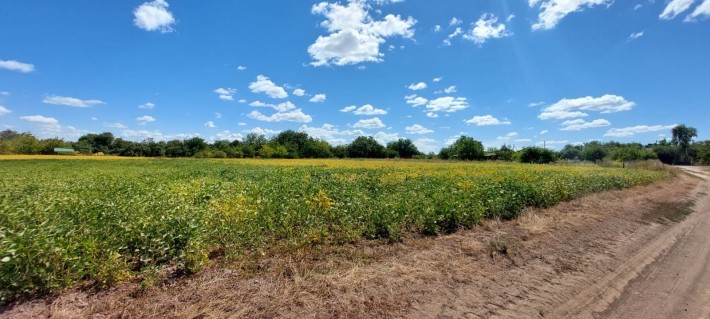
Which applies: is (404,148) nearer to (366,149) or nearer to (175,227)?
(366,149)

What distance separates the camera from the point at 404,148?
383ft

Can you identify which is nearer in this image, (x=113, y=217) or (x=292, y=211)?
(x=113, y=217)

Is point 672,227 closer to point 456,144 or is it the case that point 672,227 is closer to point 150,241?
point 150,241

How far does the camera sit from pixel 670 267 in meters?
6.38

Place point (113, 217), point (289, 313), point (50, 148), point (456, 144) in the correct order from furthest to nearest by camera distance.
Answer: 1. point (456, 144)
2. point (50, 148)
3. point (113, 217)
4. point (289, 313)

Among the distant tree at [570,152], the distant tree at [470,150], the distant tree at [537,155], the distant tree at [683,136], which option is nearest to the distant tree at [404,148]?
the distant tree at [470,150]

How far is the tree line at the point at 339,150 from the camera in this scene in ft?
269

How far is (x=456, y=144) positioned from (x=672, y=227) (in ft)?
333

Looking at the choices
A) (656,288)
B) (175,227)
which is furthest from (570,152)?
(175,227)

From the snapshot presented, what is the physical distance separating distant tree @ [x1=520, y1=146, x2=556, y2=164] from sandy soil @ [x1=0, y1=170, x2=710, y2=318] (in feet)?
264

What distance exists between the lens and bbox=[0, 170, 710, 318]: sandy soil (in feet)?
13.3

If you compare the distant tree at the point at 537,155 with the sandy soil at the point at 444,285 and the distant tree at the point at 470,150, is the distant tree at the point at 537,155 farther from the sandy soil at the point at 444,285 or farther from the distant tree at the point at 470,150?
the sandy soil at the point at 444,285

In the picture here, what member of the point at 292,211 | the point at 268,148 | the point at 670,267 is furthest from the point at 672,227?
the point at 268,148

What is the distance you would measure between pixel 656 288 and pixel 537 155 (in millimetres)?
86819
